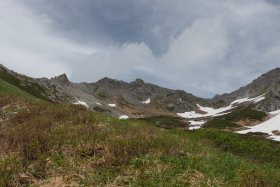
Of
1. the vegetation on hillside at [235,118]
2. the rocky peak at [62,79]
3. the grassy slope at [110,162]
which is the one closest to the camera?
the grassy slope at [110,162]

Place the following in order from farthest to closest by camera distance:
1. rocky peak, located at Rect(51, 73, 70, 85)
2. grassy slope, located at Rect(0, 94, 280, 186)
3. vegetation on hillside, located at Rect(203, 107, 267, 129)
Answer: rocky peak, located at Rect(51, 73, 70, 85) → vegetation on hillside, located at Rect(203, 107, 267, 129) → grassy slope, located at Rect(0, 94, 280, 186)

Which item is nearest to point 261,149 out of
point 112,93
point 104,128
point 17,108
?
point 104,128

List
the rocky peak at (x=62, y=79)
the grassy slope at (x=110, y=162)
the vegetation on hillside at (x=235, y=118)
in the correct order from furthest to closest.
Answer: the rocky peak at (x=62, y=79), the vegetation on hillside at (x=235, y=118), the grassy slope at (x=110, y=162)

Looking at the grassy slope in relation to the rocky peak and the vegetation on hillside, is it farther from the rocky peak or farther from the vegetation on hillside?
the rocky peak

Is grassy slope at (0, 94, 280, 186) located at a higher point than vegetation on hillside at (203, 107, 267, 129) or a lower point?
lower

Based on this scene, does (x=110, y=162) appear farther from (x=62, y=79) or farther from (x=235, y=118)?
(x=62, y=79)

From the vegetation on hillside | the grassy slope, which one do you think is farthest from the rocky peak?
the grassy slope

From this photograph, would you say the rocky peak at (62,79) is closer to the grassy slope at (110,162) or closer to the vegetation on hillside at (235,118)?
the vegetation on hillside at (235,118)

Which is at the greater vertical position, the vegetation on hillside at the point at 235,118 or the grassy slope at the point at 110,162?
the vegetation on hillside at the point at 235,118

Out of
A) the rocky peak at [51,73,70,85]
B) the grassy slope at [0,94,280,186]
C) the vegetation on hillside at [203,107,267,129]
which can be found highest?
the rocky peak at [51,73,70,85]

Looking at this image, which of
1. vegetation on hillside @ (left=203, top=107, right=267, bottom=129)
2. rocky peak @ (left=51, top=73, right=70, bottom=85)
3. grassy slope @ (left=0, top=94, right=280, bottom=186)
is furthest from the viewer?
rocky peak @ (left=51, top=73, right=70, bottom=85)

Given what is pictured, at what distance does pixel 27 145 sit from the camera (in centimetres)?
1177

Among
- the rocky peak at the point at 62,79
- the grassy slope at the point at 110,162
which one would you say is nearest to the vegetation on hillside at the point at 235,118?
the rocky peak at the point at 62,79

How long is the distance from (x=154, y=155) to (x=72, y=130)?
14.5 ft
